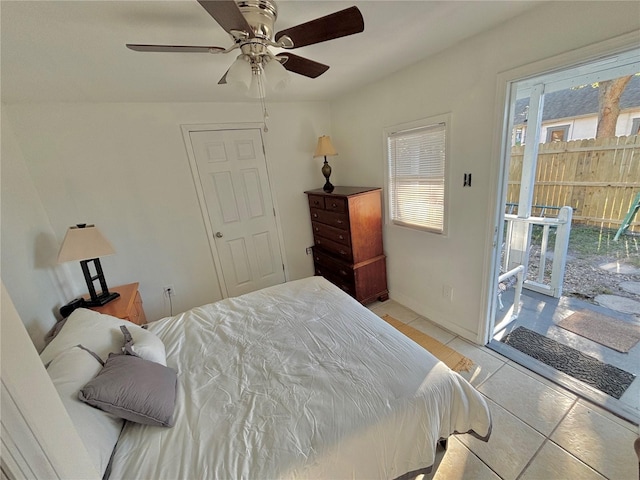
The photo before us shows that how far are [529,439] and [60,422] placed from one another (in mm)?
2094

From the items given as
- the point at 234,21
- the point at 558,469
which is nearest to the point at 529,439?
the point at 558,469

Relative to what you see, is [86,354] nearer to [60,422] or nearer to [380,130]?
[60,422]

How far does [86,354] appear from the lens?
1.15 m

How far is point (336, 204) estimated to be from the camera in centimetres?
271

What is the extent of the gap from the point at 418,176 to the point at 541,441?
1983 millimetres

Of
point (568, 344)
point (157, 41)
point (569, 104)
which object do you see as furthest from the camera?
point (569, 104)

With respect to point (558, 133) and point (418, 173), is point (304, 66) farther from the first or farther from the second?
point (558, 133)

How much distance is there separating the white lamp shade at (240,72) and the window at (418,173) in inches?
61.5

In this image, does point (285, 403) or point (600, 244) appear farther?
point (600, 244)

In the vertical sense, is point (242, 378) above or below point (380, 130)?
below

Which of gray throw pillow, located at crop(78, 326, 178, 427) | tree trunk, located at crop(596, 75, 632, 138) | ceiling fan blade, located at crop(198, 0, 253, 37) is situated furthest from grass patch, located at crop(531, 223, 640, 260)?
gray throw pillow, located at crop(78, 326, 178, 427)

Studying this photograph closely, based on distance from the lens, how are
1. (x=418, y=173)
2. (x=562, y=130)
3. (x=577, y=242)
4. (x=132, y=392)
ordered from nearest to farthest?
(x=132, y=392), (x=418, y=173), (x=577, y=242), (x=562, y=130)

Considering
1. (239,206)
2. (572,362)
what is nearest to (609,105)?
(572,362)

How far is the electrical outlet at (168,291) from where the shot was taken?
106 inches
